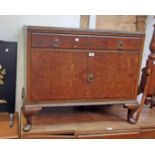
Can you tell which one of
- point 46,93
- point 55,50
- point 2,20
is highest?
point 2,20

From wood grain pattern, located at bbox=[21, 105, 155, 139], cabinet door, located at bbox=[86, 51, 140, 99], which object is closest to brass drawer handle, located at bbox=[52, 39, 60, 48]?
cabinet door, located at bbox=[86, 51, 140, 99]

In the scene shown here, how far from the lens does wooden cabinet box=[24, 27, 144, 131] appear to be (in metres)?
1.52

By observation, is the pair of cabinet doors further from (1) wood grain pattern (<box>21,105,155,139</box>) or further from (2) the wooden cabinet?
(1) wood grain pattern (<box>21,105,155,139</box>)

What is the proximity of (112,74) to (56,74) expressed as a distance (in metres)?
0.39

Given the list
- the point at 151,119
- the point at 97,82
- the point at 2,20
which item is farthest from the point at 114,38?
the point at 2,20

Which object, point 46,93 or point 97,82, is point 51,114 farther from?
point 97,82

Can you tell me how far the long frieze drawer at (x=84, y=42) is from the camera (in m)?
1.50

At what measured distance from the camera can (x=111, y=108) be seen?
2055 mm

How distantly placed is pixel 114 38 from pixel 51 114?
2.48 ft

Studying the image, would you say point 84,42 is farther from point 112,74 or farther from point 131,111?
point 131,111

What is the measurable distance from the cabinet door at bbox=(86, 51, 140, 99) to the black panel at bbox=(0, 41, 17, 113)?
0.64 metres
